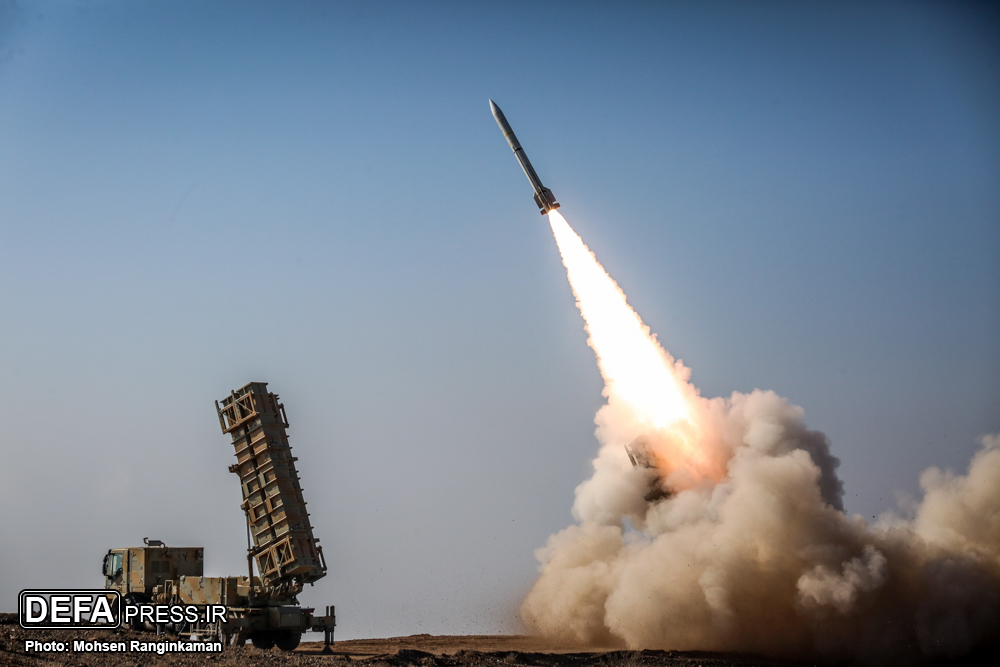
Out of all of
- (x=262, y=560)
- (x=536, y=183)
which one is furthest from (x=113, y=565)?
(x=536, y=183)

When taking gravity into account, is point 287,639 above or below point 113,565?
below

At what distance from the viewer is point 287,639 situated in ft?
106

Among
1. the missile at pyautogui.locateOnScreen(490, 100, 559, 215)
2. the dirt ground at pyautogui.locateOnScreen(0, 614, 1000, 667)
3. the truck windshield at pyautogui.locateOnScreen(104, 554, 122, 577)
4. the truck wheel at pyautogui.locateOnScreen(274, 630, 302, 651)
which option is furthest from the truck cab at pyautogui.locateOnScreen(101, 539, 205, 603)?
the missile at pyautogui.locateOnScreen(490, 100, 559, 215)

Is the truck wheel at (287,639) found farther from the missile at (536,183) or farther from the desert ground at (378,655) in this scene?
the missile at (536,183)

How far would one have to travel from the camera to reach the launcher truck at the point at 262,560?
31.3 metres

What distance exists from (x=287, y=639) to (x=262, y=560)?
2.59 m

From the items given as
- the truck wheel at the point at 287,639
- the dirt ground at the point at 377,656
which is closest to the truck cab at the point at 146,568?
the dirt ground at the point at 377,656

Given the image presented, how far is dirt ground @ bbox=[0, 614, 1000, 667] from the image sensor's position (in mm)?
26406

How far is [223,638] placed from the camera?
30.3 metres

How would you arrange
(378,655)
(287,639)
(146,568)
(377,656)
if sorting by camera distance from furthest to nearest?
(146,568)
(287,639)
(378,655)
(377,656)

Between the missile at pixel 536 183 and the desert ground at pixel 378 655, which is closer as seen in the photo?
the desert ground at pixel 378 655

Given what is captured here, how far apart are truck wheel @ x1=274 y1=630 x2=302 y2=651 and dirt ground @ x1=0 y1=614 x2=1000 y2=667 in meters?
0.26

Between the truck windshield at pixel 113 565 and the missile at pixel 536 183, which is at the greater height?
the missile at pixel 536 183

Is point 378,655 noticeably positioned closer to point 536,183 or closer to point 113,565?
point 113,565
